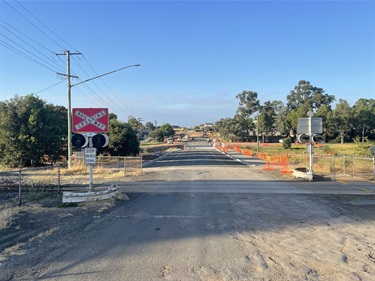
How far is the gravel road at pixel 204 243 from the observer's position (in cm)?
500

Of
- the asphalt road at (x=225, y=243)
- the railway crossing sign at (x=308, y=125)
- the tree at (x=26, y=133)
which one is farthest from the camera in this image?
the tree at (x=26, y=133)

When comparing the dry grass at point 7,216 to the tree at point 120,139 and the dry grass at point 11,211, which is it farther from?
the tree at point 120,139

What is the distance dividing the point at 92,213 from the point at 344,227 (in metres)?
6.63

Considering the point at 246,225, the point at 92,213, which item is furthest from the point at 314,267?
the point at 92,213

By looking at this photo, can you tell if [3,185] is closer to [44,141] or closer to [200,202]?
[200,202]

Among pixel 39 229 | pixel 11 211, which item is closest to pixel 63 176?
pixel 11 211

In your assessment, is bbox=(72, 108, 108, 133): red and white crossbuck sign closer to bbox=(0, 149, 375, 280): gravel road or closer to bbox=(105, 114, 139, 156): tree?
bbox=(0, 149, 375, 280): gravel road

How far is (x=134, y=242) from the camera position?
6.50 meters

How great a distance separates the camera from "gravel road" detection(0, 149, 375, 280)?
16.4ft

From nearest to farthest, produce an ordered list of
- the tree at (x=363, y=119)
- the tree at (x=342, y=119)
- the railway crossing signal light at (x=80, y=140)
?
the railway crossing signal light at (x=80, y=140) → the tree at (x=342, y=119) → the tree at (x=363, y=119)

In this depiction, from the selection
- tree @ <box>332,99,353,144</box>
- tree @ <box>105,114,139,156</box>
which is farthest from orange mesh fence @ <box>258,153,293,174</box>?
tree @ <box>332,99,353,144</box>

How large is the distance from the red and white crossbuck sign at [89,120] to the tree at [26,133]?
84.7 feet

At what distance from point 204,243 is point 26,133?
3376 cm

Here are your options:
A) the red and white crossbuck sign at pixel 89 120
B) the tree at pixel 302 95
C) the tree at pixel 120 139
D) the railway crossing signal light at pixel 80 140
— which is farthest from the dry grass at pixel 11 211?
the tree at pixel 302 95
